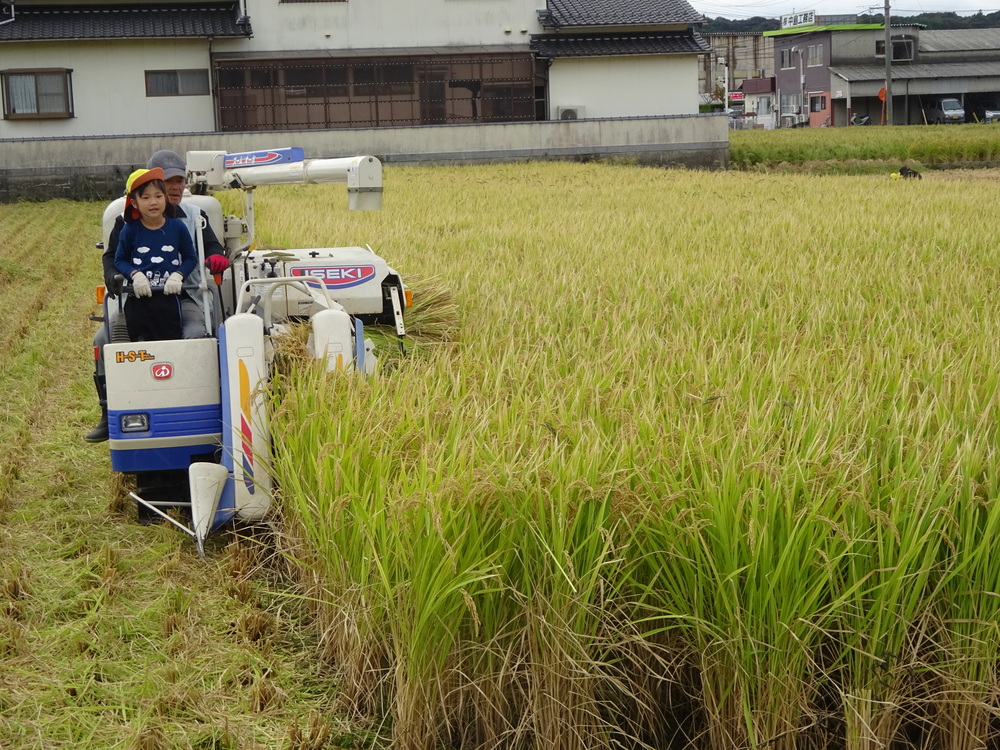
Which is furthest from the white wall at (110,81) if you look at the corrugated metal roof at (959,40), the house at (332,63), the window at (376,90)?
the corrugated metal roof at (959,40)

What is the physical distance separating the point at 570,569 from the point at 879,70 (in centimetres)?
5865

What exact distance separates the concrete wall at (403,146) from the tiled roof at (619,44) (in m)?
2.41

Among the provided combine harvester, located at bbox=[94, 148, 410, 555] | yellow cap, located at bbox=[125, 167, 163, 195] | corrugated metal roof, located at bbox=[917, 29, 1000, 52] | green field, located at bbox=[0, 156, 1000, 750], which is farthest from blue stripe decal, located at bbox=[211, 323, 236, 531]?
corrugated metal roof, located at bbox=[917, 29, 1000, 52]

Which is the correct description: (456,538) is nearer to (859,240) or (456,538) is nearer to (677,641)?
(677,641)

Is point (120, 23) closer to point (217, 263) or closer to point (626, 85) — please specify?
point (626, 85)

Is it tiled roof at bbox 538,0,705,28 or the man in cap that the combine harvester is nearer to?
the man in cap

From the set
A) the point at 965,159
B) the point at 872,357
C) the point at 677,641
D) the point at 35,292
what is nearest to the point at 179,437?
the point at 677,641

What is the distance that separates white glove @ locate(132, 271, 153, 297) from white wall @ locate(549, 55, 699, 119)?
24.4 meters

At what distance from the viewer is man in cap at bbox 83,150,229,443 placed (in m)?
4.83

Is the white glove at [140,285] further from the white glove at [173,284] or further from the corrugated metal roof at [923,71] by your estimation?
the corrugated metal roof at [923,71]

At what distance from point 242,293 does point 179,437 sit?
60 cm

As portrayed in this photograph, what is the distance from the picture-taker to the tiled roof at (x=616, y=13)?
27844 millimetres

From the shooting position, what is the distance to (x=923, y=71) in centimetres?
5453

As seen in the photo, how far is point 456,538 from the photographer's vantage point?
2.71 metres
